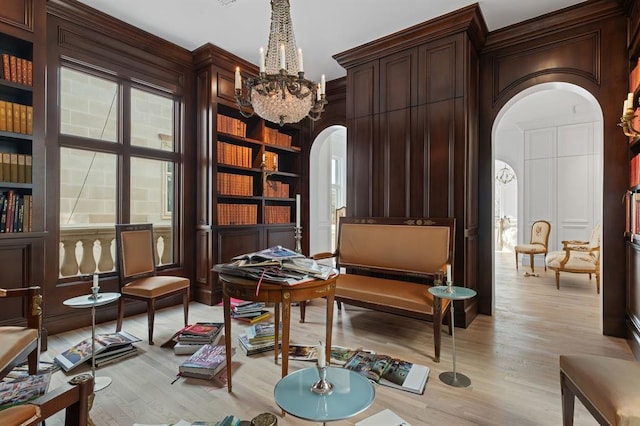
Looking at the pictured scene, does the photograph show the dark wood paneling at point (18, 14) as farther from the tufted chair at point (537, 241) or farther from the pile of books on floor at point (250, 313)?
the tufted chair at point (537, 241)

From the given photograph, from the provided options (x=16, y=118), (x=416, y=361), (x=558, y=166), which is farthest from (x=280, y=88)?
(x=558, y=166)

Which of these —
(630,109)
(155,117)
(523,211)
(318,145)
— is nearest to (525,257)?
(523,211)

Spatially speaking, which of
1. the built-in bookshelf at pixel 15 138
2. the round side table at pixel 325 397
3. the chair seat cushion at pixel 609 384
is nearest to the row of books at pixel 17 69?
the built-in bookshelf at pixel 15 138

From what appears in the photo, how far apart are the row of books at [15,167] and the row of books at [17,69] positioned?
2.04 feet

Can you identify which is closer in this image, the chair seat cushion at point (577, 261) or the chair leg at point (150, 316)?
the chair leg at point (150, 316)

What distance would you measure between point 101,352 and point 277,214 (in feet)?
10.1

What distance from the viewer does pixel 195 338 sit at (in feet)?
8.91

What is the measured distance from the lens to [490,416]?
6.06 ft

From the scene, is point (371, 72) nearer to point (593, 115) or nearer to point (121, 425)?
point (121, 425)

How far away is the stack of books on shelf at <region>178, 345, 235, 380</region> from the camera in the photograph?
224cm

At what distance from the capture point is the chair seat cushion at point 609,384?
3.91ft

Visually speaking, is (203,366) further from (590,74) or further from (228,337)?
(590,74)

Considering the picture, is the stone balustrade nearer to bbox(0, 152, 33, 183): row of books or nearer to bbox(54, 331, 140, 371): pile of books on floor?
bbox(0, 152, 33, 183): row of books

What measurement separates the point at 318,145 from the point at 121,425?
455 cm
